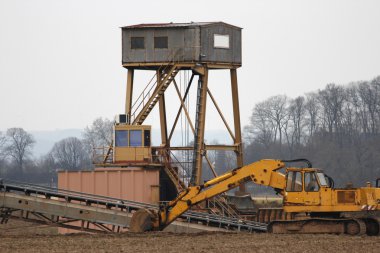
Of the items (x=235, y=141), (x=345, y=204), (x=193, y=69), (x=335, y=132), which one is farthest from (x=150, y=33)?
(x=335, y=132)

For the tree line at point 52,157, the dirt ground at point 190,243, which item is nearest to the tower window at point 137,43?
the dirt ground at point 190,243

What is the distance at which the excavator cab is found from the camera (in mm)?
45594

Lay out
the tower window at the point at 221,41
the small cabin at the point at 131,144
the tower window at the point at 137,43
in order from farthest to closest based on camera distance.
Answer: the tower window at the point at 137,43 < the tower window at the point at 221,41 < the small cabin at the point at 131,144

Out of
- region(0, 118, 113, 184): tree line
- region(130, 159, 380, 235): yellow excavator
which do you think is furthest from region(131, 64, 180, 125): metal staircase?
region(0, 118, 113, 184): tree line

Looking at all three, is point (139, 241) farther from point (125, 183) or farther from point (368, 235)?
point (125, 183)

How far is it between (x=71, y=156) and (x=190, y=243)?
455ft

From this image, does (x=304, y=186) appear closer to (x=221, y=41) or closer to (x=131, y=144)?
(x=131, y=144)

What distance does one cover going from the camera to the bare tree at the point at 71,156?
166750 millimetres

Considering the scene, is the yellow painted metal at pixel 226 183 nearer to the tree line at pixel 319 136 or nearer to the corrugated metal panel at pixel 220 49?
the corrugated metal panel at pixel 220 49

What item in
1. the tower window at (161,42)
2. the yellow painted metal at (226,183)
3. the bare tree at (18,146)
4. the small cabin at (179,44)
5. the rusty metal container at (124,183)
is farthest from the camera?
the bare tree at (18,146)

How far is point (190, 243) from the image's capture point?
4128 centimetres

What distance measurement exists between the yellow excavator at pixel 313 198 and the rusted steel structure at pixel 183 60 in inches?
760

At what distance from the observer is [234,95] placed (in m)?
69.8

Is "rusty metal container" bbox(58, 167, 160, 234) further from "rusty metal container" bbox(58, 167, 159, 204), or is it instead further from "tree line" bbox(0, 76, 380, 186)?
"tree line" bbox(0, 76, 380, 186)
